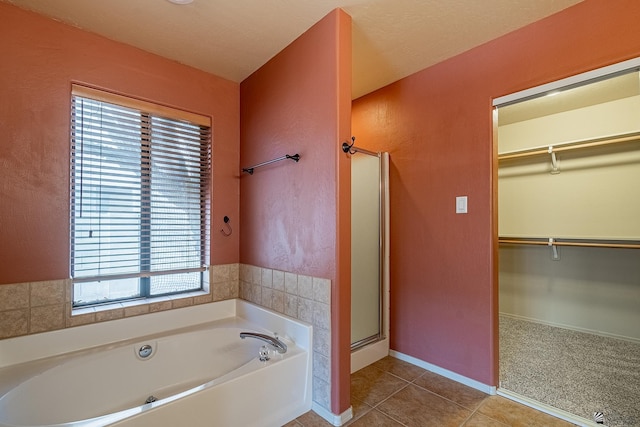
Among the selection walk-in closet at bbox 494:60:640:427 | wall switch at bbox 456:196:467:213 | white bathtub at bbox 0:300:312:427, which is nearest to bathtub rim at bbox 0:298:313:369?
white bathtub at bbox 0:300:312:427

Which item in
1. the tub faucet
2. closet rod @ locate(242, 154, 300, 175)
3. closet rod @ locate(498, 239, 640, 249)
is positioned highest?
closet rod @ locate(242, 154, 300, 175)

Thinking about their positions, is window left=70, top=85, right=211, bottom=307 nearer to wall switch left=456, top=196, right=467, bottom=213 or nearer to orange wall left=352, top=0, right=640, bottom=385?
orange wall left=352, top=0, right=640, bottom=385

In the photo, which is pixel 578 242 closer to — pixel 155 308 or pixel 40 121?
pixel 155 308

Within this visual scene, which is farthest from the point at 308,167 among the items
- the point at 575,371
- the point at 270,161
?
the point at 575,371

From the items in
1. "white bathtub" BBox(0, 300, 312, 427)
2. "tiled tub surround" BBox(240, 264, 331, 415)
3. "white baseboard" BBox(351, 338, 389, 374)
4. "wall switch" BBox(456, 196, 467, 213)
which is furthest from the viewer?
"white baseboard" BBox(351, 338, 389, 374)

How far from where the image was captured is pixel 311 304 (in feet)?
6.09

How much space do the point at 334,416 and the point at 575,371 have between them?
1923 mm

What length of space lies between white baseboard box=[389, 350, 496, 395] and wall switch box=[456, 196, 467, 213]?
1195 mm

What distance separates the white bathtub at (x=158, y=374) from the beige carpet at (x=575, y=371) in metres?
1.56

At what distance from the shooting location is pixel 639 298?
8.77ft

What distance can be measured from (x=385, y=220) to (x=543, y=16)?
169 cm

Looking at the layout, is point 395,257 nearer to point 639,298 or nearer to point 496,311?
point 496,311

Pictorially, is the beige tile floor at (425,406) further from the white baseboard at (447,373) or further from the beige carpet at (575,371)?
the beige carpet at (575,371)

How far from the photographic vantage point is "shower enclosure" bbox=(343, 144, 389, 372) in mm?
2365
